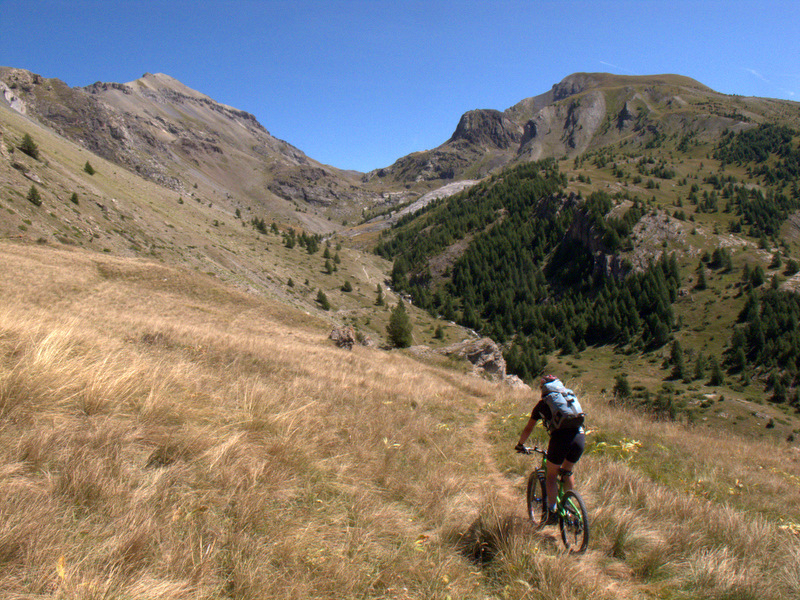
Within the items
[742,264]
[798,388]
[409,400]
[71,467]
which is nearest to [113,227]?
[409,400]

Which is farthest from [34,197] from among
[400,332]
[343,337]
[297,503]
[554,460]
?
[554,460]

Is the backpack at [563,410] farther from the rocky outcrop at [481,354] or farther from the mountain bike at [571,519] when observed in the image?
the rocky outcrop at [481,354]

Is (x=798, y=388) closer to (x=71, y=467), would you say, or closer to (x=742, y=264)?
(x=742, y=264)

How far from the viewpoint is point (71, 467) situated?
11.5 feet

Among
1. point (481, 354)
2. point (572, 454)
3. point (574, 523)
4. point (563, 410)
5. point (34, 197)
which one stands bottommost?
point (481, 354)

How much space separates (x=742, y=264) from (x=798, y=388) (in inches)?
1654

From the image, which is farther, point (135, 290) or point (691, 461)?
point (135, 290)

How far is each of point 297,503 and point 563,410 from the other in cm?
324

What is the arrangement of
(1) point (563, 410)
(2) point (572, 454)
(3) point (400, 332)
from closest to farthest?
(1) point (563, 410) → (2) point (572, 454) → (3) point (400, 332)

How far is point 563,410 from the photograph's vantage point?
14.9ft

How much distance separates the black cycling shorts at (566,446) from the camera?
4.65m

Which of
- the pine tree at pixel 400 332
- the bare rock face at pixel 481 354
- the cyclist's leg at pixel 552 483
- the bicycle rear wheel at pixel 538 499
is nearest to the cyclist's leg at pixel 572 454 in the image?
the cyclist's leg at pixel 552 483

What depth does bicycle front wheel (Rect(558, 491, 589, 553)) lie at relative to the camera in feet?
14.1

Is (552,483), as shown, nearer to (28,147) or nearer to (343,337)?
(343,337)
